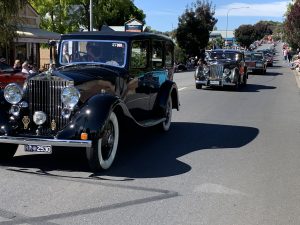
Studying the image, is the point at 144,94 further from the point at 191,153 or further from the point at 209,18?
the point at 209,18

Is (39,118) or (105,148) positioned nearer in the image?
(39,118)

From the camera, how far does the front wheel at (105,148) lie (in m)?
6.38

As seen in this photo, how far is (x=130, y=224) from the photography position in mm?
4695

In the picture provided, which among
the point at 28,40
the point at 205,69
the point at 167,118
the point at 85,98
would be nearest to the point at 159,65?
the point at 167,118

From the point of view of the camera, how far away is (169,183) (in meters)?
6.20

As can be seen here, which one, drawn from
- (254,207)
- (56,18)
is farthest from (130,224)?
(56,18)

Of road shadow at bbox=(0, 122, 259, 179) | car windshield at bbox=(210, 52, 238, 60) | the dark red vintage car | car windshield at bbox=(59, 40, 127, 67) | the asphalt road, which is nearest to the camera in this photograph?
the asphalt road

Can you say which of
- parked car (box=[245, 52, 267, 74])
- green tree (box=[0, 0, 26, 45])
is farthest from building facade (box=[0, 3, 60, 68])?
parked car (box=[245, 52, 267, 74])

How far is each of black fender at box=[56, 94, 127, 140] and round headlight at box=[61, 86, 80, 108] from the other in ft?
0.48

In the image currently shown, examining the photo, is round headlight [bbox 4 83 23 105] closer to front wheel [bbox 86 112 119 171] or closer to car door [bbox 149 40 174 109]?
front wheel [bbox 86 112 119 171]

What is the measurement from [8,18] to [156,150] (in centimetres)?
1158

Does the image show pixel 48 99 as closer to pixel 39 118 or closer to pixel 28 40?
pixel 39 118

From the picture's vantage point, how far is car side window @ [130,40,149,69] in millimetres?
8461

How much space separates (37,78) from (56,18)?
39.3m
